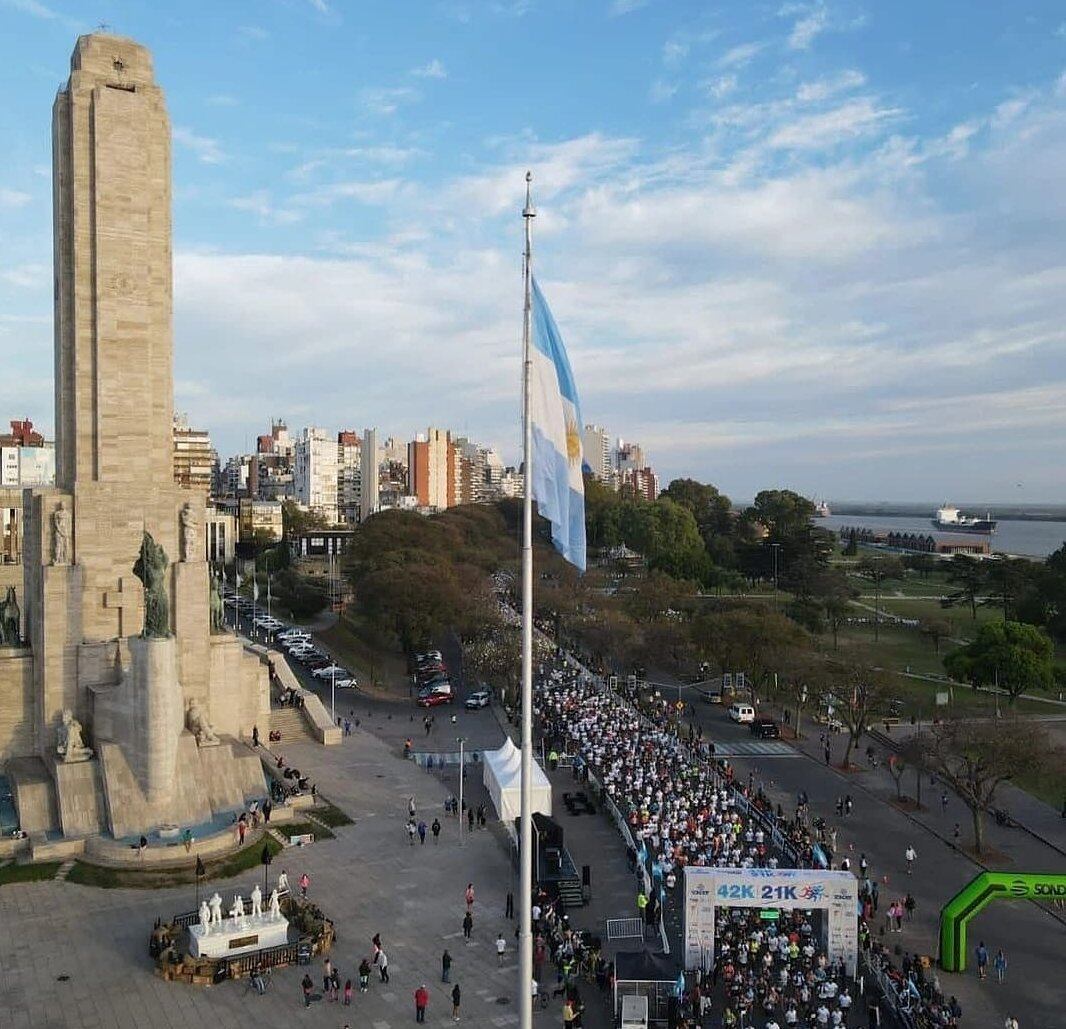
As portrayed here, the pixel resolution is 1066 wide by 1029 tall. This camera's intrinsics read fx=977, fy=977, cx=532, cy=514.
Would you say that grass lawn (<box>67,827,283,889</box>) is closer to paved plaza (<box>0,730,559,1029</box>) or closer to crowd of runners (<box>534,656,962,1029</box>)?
paved plaza (<box>0,730,559,1029</box>)

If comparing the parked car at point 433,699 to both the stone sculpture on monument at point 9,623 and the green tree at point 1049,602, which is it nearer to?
the stone sculpture on monument at point 9,623

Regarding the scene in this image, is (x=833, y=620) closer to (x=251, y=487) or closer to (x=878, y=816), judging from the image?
(x=878, y=816)

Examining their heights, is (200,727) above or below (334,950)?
above

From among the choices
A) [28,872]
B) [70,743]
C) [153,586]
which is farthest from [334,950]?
[70,743]

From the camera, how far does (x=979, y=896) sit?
20094mm

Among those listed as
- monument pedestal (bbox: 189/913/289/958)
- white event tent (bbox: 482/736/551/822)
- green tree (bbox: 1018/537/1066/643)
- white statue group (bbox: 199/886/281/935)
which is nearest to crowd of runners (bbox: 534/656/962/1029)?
white event tent (bbox: 482/736/551/822)

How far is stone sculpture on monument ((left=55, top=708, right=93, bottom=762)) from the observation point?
2836 centimetres

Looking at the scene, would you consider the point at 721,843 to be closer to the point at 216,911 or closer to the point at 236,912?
the point at 236,912

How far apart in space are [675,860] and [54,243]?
2778 centimetres

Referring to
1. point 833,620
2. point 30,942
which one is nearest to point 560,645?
point 833,620

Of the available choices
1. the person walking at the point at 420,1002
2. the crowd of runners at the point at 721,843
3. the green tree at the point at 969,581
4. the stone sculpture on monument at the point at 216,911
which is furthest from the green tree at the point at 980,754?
the green tree at the point at 969,581

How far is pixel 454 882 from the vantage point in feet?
80.1

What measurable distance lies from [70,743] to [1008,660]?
39151mm

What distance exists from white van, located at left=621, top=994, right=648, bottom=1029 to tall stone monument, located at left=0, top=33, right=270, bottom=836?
15.8m
